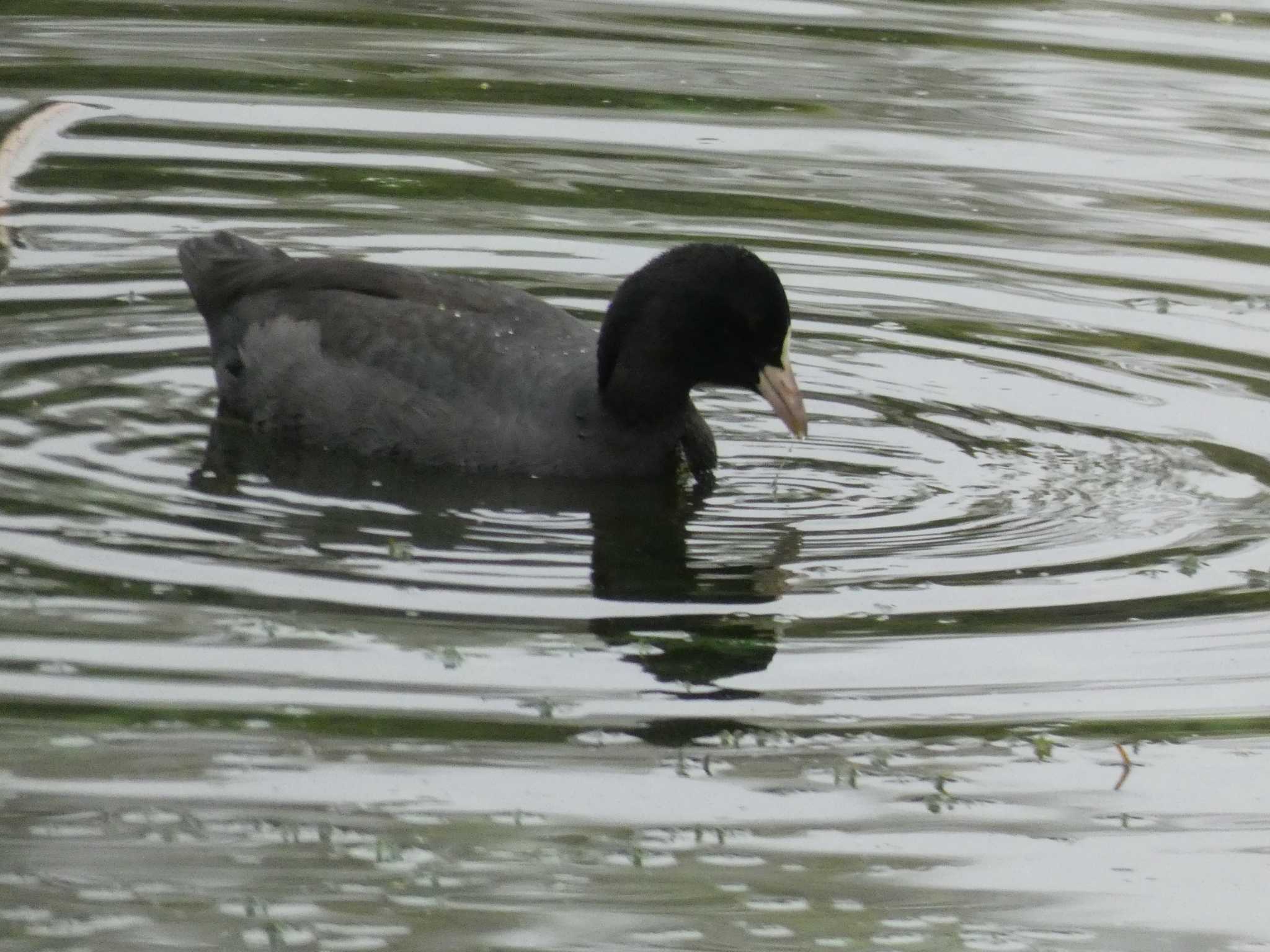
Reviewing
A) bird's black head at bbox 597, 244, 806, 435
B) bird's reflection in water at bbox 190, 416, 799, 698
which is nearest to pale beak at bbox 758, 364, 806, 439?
→ bird's black head at bbox 597, 244, 806, 435

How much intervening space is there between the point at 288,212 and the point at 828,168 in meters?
2.80

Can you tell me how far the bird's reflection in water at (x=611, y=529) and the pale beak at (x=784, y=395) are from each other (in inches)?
14.3

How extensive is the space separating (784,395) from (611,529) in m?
0.81

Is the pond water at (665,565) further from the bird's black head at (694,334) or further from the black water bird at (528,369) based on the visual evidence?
the bird's black head at (694,334)

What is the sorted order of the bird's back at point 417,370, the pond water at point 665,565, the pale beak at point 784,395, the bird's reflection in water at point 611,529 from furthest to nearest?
the bird's back at point 417,370 → the pale beak at point 784,395 → the bird's reflection in water at point 611,529 → the pond water at point 665,565

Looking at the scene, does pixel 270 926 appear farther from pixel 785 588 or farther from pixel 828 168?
pixel 828 168

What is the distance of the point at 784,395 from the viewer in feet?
25.8

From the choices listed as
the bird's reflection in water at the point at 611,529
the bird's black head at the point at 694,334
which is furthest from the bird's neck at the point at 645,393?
the bird's reflection in water at the point at 611,529

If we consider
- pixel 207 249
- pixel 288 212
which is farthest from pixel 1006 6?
pixel 207 249

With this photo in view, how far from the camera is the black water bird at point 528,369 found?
25.7 ft

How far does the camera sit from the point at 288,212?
11.0 meters

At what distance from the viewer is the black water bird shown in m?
7.85

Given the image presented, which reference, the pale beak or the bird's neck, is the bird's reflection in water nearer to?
the bird's neck

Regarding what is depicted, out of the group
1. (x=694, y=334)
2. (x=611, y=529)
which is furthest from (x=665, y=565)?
(x=694, y=334)
